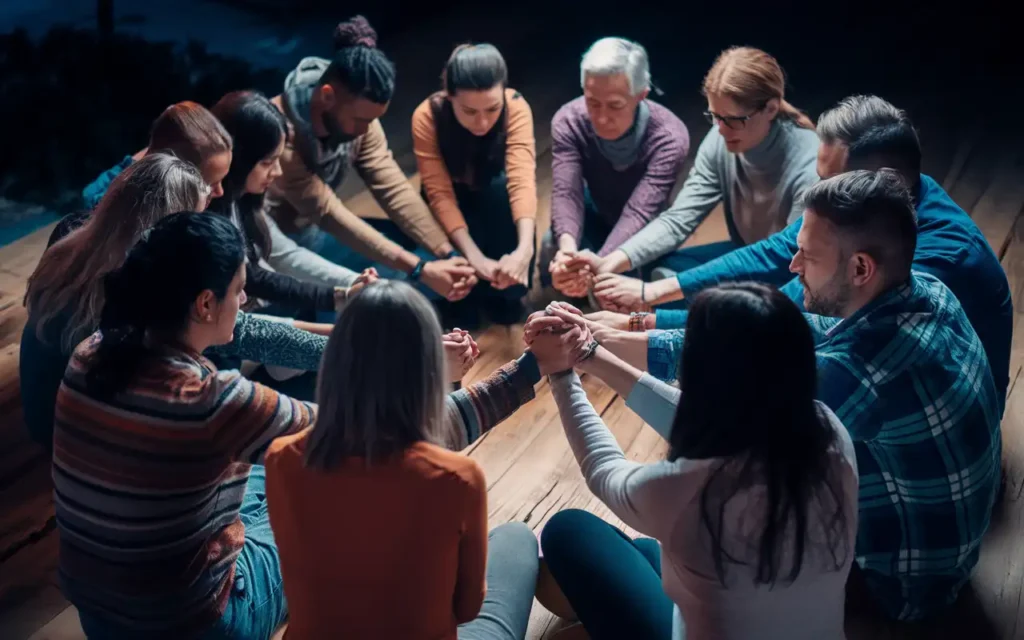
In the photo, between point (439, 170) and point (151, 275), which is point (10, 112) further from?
point (151, 275)

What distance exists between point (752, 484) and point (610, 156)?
198cm

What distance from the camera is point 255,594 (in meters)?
1.88

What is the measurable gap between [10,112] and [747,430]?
4185mm

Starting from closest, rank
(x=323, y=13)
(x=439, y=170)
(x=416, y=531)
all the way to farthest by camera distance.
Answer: (x=416, y=531)
(x=439, y=170)
(x=323, y=13)

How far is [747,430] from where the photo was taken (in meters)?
1.45

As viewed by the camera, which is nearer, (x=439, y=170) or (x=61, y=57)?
(x=439, y=170)

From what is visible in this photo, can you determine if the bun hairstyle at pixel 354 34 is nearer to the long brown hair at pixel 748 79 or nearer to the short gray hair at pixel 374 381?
the long brown hair at pixel 748 79

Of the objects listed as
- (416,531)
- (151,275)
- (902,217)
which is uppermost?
(902,217)

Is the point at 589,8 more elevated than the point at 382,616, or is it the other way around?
the point at 589,8

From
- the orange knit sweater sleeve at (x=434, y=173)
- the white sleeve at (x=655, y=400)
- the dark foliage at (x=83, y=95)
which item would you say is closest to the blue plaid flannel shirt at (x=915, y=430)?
the white sleeve at (x=655, y=400)

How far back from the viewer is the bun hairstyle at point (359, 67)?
2.95 metres

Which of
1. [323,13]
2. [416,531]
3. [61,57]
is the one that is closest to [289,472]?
[416,531]

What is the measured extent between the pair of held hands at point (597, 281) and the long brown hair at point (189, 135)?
103 centimetres

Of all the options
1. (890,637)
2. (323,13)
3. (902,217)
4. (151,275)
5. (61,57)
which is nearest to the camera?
(151,275)
